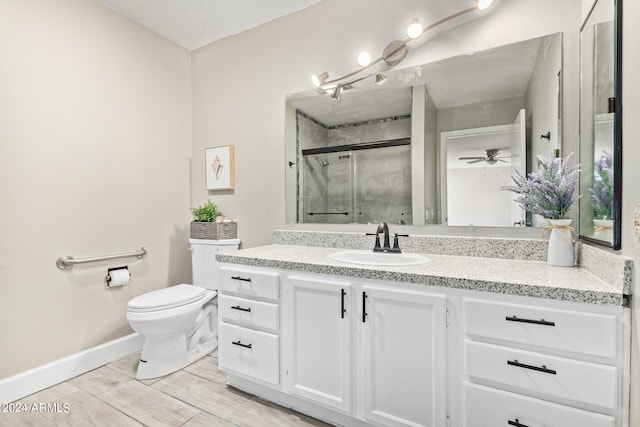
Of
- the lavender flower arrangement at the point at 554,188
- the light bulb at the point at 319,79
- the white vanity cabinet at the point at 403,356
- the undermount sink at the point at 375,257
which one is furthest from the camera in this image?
the light bulb at the point at 319,79

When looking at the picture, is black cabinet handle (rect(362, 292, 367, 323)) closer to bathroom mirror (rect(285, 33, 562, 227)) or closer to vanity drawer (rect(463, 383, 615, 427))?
vanity drawer (rect(463, 383, 615, 427))

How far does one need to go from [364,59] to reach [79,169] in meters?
2.03

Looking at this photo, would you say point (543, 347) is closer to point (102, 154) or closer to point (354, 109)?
point (354, 109)

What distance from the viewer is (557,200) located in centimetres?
131

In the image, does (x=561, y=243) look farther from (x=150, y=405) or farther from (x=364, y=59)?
(x=150, y=405)

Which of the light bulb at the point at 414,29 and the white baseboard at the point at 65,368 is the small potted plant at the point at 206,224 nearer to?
the white baseboard at the point at 65,368

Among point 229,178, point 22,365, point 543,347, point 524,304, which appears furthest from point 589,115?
point 22,365

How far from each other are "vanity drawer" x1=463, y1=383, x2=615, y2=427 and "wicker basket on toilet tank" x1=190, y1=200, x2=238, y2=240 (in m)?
1.89

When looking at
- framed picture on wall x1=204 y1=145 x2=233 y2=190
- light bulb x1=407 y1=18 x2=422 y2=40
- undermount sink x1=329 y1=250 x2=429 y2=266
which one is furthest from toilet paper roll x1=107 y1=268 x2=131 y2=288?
light bulb x1=407 y1=18 x2=422 y2=40

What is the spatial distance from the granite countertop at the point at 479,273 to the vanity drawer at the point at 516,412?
366mm

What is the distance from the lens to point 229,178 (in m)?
2.49

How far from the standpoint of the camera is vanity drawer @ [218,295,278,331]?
5.15ft

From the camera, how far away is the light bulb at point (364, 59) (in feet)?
6.29

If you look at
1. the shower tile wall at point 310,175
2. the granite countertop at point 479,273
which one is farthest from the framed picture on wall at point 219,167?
the granite countertop at point 479,273
